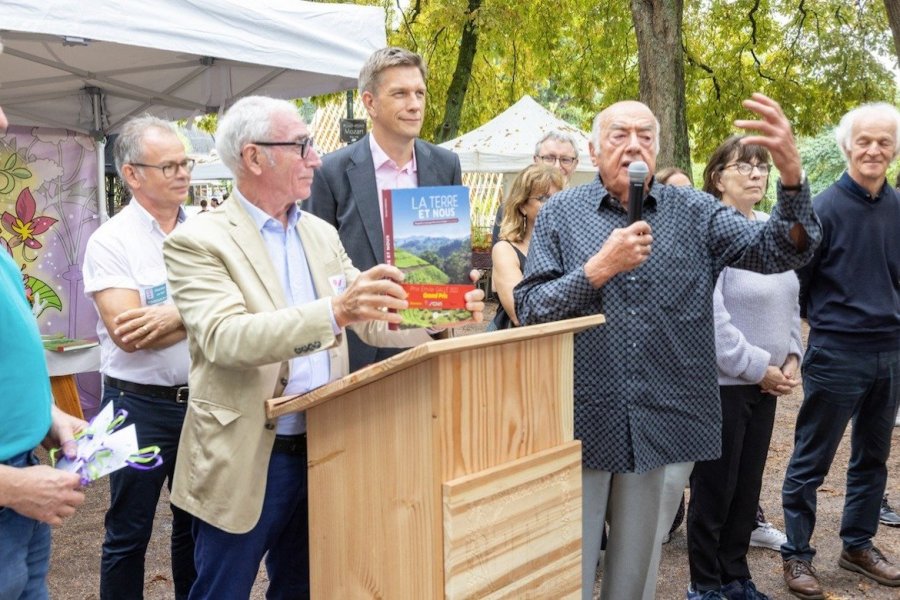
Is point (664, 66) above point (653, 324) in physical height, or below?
above

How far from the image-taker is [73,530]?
5188mm

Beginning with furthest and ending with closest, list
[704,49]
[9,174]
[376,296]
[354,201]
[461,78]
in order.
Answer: [704,49]
[461,78]
[9,174]
[354,201]
[376,296]

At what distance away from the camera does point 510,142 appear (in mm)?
16484

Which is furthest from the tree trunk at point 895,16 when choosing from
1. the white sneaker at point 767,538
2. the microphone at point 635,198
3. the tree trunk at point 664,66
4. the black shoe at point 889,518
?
the microphone at point 635,198

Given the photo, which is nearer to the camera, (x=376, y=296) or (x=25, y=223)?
(x=376, y=296)

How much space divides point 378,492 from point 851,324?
9.24 ft

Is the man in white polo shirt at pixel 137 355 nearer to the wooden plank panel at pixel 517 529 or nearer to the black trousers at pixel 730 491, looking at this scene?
the wooden plank panel at pixel 517 529

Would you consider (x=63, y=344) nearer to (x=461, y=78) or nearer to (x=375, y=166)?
(x=375, y=166)

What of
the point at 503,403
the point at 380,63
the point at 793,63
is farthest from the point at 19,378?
the point at 793,63

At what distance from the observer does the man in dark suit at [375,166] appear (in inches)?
128

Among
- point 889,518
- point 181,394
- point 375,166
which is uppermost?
point 375,166

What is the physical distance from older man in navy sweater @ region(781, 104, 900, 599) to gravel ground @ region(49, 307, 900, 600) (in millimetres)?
152

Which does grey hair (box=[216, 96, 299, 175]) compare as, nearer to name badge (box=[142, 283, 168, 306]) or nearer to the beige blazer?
the beige blazer

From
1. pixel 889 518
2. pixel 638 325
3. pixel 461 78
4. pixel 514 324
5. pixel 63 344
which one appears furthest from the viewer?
pixel 461 78
